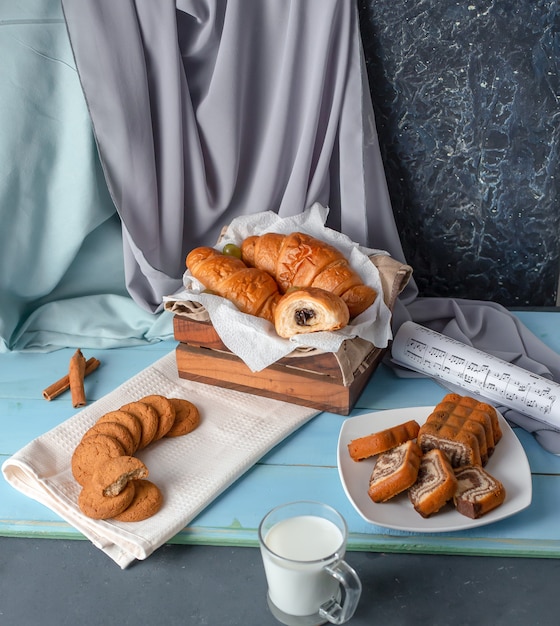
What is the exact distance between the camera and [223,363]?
3.68ft

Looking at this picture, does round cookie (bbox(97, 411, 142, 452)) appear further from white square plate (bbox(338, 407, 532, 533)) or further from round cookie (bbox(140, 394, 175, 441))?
white square plate (bbox(338, 407, 532, 533))

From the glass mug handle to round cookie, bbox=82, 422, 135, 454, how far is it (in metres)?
0.33

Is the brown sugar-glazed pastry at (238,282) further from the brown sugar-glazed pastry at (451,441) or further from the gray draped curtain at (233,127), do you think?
the brown sugar-glazed pastry at (451,441)

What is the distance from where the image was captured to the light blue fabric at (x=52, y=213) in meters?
1.18

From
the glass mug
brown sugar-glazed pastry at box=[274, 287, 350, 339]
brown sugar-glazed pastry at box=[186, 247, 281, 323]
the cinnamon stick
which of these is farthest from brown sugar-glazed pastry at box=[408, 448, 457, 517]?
the cinnamon stick

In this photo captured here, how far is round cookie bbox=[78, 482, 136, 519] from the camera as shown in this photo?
854 mm

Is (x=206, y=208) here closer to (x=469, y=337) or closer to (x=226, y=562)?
(x=469, y=337)

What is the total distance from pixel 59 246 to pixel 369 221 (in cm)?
57

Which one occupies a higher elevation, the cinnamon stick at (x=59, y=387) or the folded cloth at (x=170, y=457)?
the folded cloth at (x=170, y=457)

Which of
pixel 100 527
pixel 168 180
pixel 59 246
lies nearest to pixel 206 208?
pixel 168 180

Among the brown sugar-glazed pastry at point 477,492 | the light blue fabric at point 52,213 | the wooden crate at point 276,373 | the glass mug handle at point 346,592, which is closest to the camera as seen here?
the glass mug handle at point 346,592

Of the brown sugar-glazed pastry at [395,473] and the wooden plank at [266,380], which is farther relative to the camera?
the wooden plank at [266,380]

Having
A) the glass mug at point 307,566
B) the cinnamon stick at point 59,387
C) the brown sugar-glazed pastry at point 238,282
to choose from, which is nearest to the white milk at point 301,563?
the glass mug at point 307,566

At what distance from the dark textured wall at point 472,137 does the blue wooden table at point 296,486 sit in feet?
1.21
